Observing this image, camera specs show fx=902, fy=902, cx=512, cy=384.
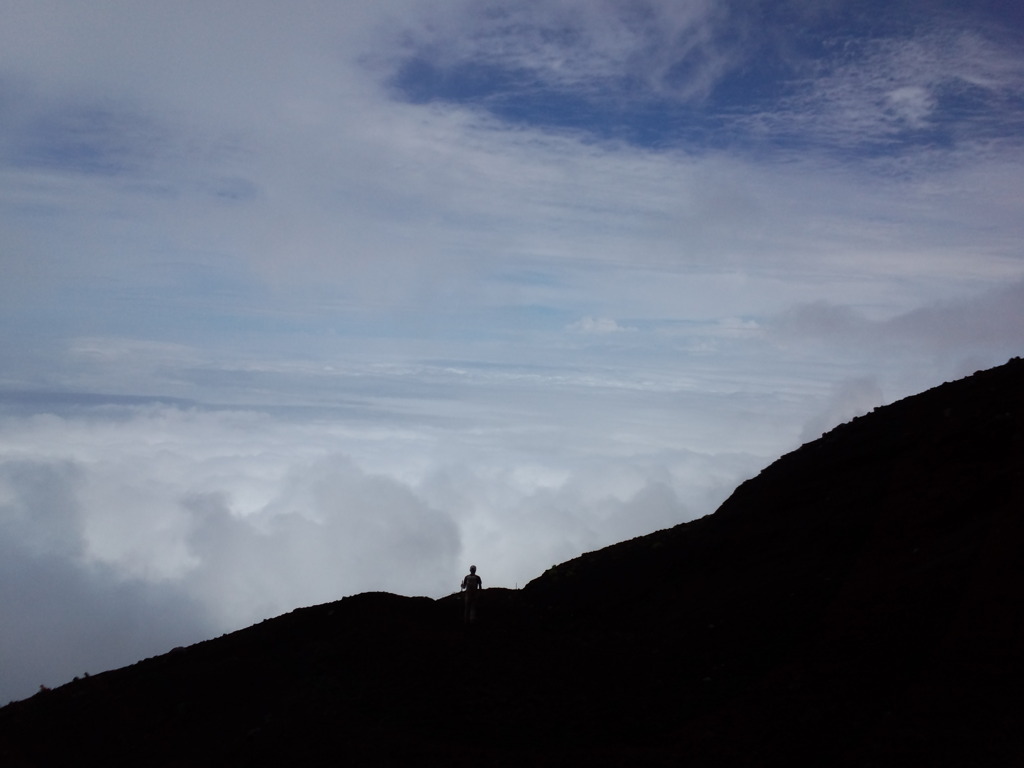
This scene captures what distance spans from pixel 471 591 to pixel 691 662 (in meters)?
8.45

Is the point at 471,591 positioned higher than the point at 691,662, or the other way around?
the point at 471,591

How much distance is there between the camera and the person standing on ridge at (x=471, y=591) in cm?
3072

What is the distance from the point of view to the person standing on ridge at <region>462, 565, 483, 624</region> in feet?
101

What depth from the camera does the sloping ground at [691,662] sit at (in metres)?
20.2

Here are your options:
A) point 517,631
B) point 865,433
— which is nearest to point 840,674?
point 517,631

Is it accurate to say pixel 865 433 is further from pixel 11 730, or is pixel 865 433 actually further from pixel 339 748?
pixel 11 730

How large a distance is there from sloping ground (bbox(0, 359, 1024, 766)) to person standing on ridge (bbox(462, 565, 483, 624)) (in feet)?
2.84

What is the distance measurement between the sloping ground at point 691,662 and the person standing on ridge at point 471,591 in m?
0.87

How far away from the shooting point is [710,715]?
21.9 meters

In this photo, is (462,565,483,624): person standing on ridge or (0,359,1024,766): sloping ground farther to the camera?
(462,565,483,624): person standing on ridge

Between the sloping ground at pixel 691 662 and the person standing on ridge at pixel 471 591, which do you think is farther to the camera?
the person standing on ridge at pixel 471 591

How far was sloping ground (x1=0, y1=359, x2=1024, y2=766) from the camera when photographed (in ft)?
66.2

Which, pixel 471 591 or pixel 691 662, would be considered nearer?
pixel 691 662

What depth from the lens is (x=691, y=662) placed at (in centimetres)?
2544
